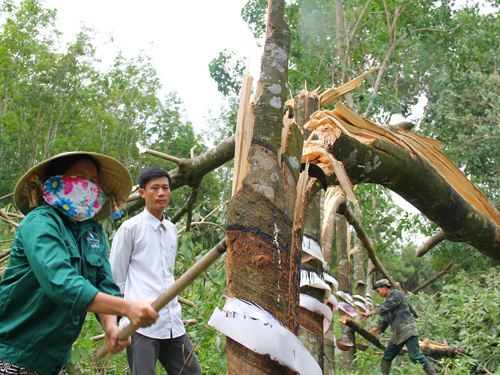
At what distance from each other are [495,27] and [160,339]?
1520 centimetres

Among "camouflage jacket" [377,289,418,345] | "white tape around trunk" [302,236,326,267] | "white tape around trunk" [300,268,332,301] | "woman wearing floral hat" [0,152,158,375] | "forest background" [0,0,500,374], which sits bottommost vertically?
"woman wearing floral hat" [0,152,158,375]

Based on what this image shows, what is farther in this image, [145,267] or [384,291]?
[384,291]

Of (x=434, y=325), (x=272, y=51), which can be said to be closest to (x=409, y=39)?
(x=434, y=325)

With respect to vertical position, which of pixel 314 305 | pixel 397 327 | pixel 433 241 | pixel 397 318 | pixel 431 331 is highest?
pixel 433 241

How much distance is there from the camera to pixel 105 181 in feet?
7.47

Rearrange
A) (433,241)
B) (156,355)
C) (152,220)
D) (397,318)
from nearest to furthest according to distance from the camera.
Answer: (156,355) → (152,220) → (433,241) → (397,318)

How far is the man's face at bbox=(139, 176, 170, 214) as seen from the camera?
9.75 ft

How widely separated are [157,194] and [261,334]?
5.26ft

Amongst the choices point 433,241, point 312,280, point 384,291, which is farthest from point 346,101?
point 312,280

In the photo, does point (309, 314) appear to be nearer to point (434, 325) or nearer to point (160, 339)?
point (160, 339)

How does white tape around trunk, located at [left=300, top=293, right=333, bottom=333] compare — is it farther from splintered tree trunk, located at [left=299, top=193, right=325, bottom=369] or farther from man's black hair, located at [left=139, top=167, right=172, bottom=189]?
man's black hair, located at [left=139, top=167, right=172, bottom=189]

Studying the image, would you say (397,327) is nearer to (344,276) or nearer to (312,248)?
(344,276)

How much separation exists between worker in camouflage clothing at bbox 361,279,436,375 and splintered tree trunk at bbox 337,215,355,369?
592 millimetres

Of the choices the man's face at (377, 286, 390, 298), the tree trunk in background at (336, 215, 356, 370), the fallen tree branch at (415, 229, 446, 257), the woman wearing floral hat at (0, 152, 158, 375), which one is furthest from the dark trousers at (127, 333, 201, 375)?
the man's face at (377, 286, 390, 298)
